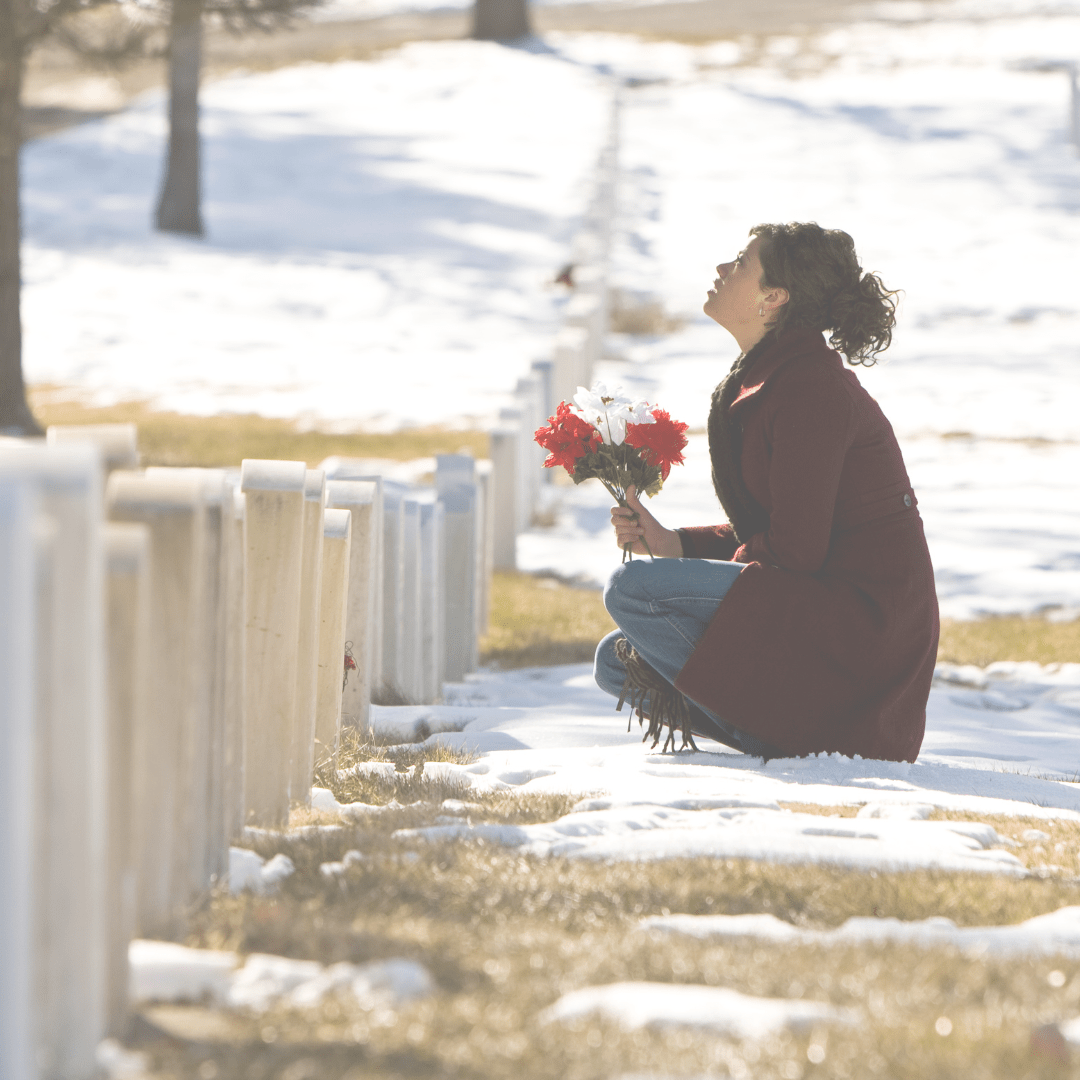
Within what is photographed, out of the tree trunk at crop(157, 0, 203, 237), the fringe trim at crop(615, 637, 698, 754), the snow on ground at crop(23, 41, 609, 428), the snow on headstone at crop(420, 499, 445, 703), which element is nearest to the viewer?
the fringe trim at crop(615, 637, 698, 754)

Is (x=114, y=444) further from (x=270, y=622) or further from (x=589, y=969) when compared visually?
(x=589, y=969)

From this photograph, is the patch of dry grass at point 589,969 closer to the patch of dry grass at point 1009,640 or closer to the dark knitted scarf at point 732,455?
the dark knitted scarf at point 732,455

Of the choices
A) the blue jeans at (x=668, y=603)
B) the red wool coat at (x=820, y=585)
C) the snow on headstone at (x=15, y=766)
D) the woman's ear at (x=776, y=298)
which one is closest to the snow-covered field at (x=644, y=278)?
the red wool coat at (x=820, y=585)

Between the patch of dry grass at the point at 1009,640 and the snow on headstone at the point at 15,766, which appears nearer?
the snow on headstone at the point at 15,766

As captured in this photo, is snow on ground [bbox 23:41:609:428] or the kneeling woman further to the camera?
snow on ground [bbox 23:41:609:428]

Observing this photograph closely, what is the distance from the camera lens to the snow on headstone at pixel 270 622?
2.97 metres

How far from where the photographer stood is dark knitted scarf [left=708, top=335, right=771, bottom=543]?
3873mm

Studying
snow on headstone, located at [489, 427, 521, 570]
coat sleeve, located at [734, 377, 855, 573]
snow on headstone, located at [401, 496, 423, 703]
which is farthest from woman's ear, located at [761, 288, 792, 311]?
snow on headstone, located at [489, 427, 521, 570]

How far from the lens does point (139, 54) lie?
11.6 metres

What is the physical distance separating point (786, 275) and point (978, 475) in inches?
244

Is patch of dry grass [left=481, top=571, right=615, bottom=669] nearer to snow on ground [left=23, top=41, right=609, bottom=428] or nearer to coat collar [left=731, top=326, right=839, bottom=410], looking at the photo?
coat collar [left=731, top=326, right=839, bottom=410]

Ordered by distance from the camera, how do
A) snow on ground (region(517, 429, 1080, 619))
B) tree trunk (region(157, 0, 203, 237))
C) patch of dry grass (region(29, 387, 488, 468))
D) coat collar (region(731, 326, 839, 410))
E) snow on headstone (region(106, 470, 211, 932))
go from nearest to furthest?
snow on headstone (region(106, 470, 211, 932)) < coat collar (region(731, 326, 839, 410)) < snow on ground (region(517, 429, 1080, 619)) < patch of dry grass (region(29, 387, 488, 468)) < tree trunk (region(157, 0, 203, 237))

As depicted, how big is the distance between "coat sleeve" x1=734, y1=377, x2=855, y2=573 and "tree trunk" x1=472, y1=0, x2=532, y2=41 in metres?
32.9

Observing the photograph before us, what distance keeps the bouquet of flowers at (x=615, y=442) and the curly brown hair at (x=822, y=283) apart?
0.41 m
